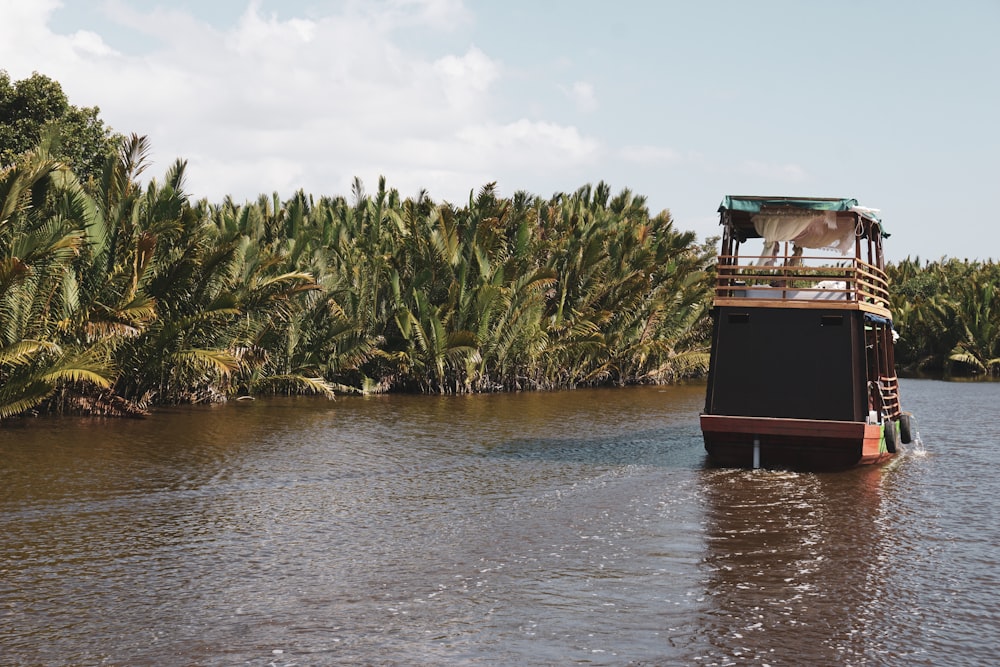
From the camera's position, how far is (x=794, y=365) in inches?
592

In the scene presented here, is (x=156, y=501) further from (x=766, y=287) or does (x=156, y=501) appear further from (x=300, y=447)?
(x=766, y=287)

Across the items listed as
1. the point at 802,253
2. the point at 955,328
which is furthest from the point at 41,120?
the point at 955,328

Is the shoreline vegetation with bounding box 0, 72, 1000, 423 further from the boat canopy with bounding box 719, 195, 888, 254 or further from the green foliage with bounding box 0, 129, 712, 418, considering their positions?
the boat canopy with bounding box 719, 195, 888, 254

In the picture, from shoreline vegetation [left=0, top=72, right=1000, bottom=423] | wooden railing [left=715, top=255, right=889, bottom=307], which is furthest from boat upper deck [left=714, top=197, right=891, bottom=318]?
shoreline vegetation [left=0, top=72, right=1000, bottom=423]

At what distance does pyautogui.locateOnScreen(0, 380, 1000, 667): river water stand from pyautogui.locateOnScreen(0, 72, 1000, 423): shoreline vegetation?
2205 millimetres

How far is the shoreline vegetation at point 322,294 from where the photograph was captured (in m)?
17.9

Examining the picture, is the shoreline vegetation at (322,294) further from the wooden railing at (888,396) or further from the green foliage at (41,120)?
the wooden railing at (888,396)

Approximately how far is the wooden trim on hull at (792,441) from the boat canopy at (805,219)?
3.13 metres

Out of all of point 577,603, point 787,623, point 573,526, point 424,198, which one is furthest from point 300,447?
point 424,198

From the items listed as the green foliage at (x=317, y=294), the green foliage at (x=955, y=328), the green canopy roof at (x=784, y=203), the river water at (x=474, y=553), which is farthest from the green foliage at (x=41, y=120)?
the green foliage at (x=955, y=328)

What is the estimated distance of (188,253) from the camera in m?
20.0

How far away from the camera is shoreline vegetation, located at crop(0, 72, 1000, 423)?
58.6 feet

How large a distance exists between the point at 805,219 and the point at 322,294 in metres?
13.1

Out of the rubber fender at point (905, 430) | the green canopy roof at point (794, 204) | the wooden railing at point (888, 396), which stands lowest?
the rubber fender at point (905, 430)
